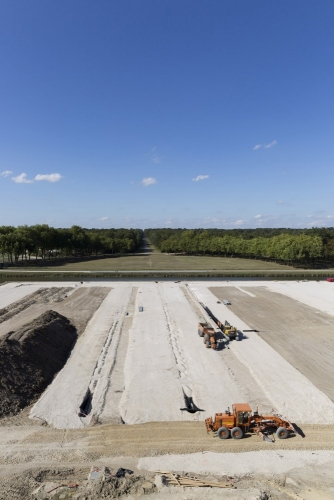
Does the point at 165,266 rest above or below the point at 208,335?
above

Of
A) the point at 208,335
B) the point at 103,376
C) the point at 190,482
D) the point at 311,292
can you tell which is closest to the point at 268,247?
the point at 311,292

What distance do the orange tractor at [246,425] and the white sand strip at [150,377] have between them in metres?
2.41

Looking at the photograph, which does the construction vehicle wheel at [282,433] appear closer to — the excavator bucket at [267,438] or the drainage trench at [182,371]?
the excavator bucket at [267,438]

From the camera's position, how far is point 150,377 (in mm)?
21781

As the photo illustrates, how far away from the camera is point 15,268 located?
82250 mm

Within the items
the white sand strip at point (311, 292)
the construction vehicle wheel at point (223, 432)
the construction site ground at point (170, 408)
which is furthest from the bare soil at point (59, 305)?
the white sand strip at point (311, 292)

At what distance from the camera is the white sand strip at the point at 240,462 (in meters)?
13.5

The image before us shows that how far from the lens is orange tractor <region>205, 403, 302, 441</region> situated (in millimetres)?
15594

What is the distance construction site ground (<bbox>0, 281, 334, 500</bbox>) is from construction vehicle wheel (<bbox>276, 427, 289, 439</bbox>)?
0.33 meters

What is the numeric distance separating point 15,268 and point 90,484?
78.8 meters

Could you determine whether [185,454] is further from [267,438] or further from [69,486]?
[69,486]

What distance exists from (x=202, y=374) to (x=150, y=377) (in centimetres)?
362

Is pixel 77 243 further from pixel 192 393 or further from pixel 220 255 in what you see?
pixel 192 393

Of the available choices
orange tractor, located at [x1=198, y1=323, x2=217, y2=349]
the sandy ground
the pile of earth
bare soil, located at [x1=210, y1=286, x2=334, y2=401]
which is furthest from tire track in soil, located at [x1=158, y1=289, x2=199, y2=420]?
bare soil, located at [x1=210, y1=286, x2=334, y2=401]
